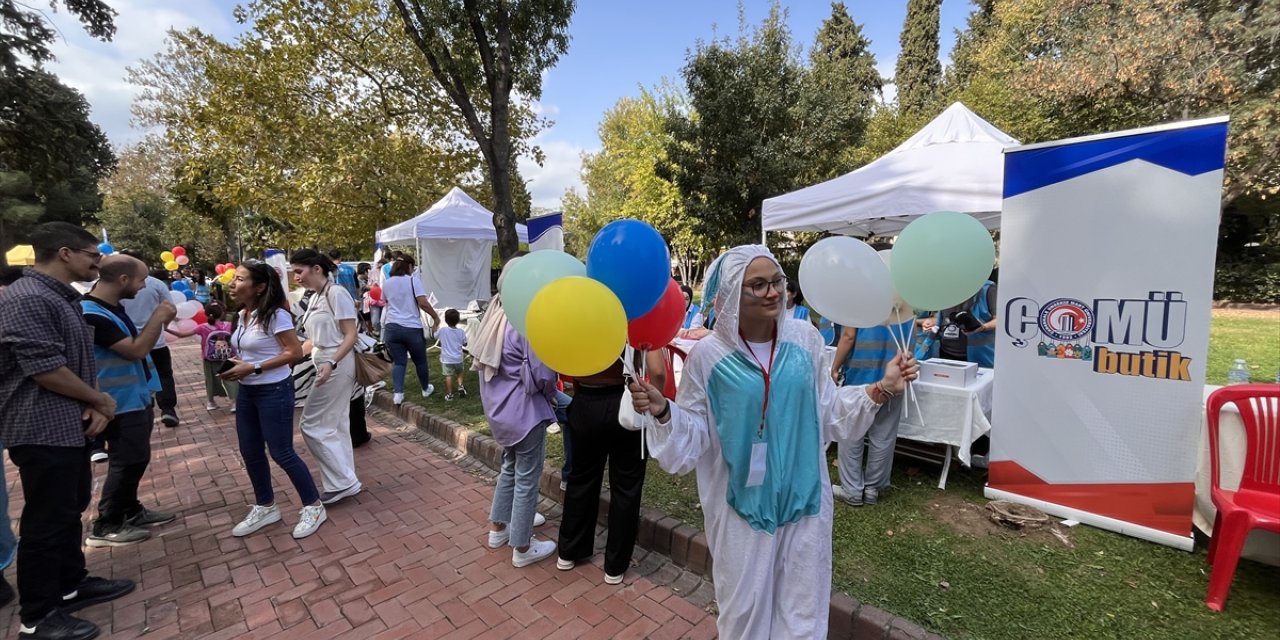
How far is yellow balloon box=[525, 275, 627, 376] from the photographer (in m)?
1.75

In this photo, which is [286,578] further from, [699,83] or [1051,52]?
[1051,52]

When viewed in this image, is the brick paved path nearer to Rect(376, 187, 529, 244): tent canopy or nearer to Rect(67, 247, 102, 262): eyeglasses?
Rect(67, 247, 102, 262): eyeglasses

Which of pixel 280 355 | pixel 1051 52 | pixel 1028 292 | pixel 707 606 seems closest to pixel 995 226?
pixel 1028 292

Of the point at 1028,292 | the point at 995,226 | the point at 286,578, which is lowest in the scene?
the point at 286,578

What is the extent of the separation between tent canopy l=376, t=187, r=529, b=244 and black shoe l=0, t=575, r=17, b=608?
6975 millimetres

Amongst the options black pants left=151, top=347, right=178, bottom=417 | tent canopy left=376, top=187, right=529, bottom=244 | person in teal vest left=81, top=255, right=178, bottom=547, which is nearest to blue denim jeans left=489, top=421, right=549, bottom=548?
person in teal vest left=81, top=255, right=178, bottom=547

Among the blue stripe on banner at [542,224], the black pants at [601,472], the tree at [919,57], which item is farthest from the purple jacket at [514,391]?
the tree at [919,57]

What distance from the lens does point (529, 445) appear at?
10.3ft

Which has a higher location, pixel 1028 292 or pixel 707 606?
pixel 1028 292

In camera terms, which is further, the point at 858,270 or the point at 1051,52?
the point at 1051,52

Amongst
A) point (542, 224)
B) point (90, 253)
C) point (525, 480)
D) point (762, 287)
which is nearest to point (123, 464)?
point (90, 253)

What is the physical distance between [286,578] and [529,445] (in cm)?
162

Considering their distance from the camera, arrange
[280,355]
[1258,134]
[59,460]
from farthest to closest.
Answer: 1. [1258,134]
2. [280,355]
3. [59,460]

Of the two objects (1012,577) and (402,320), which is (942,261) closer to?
(1012,577)
